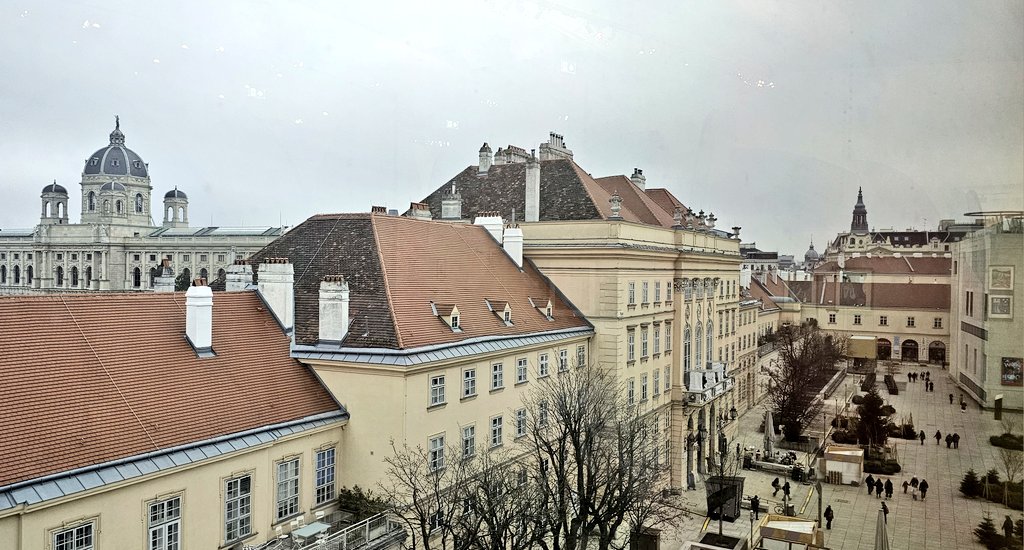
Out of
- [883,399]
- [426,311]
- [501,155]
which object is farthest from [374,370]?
[501,155]

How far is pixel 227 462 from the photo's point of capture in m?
11.3

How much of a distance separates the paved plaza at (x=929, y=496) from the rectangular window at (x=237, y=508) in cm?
1086

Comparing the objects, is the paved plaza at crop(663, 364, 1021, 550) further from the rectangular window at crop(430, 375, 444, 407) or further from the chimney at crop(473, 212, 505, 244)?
the chimney at crop(473, 212, 505, 244)

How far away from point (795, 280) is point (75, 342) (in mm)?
18073

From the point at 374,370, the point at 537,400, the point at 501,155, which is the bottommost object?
the point at 537,400

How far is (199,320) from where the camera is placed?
1282 centimetres

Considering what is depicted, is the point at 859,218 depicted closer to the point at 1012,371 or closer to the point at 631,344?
the point at 1012,371

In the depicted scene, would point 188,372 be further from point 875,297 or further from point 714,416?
point 714,416

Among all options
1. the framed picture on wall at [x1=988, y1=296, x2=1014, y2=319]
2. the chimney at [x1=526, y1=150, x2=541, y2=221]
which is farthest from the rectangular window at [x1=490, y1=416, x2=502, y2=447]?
the framed picture on wall at [x1=988, y1=296, x2=1014, y2=319]

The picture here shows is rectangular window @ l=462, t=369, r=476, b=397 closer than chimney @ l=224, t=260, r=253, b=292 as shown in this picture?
Yes

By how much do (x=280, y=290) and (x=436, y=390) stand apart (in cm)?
426

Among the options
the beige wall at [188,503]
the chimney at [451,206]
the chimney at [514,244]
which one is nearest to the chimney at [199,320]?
the beige wall at [188,503]

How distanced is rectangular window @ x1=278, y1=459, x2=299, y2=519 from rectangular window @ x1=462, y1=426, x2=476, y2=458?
3702 millimetres

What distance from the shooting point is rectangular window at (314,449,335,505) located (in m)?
13.2
